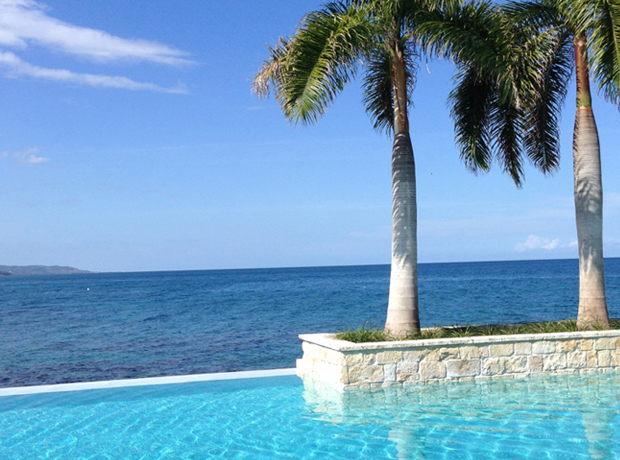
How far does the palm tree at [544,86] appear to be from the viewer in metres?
10.2

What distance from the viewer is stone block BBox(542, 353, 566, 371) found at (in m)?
10.1

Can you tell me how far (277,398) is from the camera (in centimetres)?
935

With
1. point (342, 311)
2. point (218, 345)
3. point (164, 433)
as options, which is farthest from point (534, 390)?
point (342, 311)

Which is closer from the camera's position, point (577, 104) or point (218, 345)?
point (577, 104)

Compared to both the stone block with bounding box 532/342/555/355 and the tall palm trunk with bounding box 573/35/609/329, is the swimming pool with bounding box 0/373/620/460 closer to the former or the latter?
the stone block with bounding box 532/342/555/355

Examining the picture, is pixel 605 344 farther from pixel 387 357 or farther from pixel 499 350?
pixel 387 357

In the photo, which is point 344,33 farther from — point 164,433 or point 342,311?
point 342,311

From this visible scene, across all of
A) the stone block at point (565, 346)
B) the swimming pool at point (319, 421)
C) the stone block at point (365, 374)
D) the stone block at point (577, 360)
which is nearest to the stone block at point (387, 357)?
the stone block at point (365, 374)

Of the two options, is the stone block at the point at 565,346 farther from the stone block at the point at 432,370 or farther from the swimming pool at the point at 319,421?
the stone block at the point at 432,370

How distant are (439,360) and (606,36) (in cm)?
607

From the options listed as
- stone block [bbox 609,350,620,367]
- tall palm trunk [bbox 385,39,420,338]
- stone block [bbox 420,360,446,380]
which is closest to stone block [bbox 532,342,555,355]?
stone block [bbox 609,350,620,367]

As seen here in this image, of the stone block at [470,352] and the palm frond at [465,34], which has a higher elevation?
the palm frond at [465,34]

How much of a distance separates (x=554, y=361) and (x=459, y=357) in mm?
1736

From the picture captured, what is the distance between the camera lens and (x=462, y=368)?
9820mm
